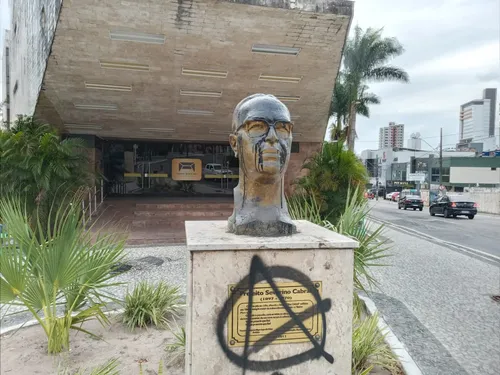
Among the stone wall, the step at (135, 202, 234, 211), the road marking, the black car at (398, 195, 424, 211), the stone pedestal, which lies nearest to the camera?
the stone pedestal

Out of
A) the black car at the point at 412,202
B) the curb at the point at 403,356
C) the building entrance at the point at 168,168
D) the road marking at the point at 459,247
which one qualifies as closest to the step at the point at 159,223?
the building entrance at the point at 168,168

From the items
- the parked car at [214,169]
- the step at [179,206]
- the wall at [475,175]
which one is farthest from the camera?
the wall at [475,175]

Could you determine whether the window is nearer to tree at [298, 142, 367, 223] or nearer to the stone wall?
tree at [298, 142, 367, 223]

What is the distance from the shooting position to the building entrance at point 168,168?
18141 mm

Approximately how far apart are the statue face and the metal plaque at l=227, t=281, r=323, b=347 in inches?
39.8

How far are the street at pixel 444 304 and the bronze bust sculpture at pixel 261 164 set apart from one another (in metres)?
1.67

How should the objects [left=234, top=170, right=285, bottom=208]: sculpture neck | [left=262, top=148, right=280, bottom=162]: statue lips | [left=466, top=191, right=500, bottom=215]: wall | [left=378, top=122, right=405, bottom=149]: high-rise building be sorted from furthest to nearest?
[left=378, top=122, right=405, bottom=149]: high-rise building < [left=466, top=191, right=500, bottom=215]: wall < [left=234, top=170, right=285, bottom=208]: sculpture neck < [left=262, top=148, right=280, bottom=162]: statue lips

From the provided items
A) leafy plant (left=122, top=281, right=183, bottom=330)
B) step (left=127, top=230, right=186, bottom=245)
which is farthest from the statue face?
step (left=127, top=230, right=186, bottom=245)

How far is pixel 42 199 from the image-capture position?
9.15 meters

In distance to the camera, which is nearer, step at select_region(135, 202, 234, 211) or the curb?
the curb

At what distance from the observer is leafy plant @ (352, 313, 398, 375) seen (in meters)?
3.59

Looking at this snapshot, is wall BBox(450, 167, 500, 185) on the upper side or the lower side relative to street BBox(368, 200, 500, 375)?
upper

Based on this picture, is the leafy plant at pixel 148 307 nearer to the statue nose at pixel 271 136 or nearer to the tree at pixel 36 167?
the statue nose at pixel 271 136

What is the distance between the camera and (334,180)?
33.6ft
